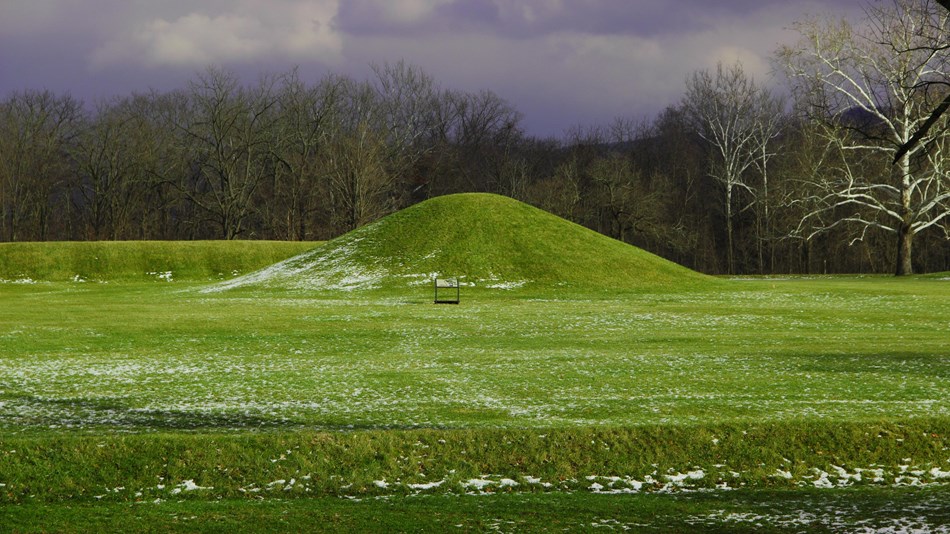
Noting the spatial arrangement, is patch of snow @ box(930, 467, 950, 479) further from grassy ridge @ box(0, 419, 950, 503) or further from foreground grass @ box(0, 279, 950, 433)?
foreground grass @ box(0, 279, 950, 433)

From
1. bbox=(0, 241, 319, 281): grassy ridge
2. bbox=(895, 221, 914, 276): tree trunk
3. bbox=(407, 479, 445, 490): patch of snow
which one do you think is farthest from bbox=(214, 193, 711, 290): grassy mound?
bbox=(407, 479, 445, 490): patch of snow

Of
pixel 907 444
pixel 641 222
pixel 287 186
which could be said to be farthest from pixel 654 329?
pixel 287 186

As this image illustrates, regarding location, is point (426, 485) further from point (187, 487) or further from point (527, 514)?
point (187, 487)

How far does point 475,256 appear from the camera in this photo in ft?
209

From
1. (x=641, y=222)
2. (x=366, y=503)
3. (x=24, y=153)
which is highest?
(x=24, y=153)

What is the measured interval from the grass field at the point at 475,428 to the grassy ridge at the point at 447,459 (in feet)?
0.12

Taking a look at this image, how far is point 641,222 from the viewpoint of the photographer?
10188 centimetres

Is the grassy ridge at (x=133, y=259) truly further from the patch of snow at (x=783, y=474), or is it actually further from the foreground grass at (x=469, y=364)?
the patch of snow at (x=783, y=474)

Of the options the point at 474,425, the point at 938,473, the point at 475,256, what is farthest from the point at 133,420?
the point at 475,256

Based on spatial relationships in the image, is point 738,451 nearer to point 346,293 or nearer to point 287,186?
point 346,293

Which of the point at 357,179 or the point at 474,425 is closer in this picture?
the point at 474,425

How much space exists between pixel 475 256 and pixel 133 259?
1480 inches

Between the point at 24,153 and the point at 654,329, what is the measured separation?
102 metres

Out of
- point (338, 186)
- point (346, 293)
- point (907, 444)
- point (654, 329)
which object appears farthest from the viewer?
point (338, 186)
